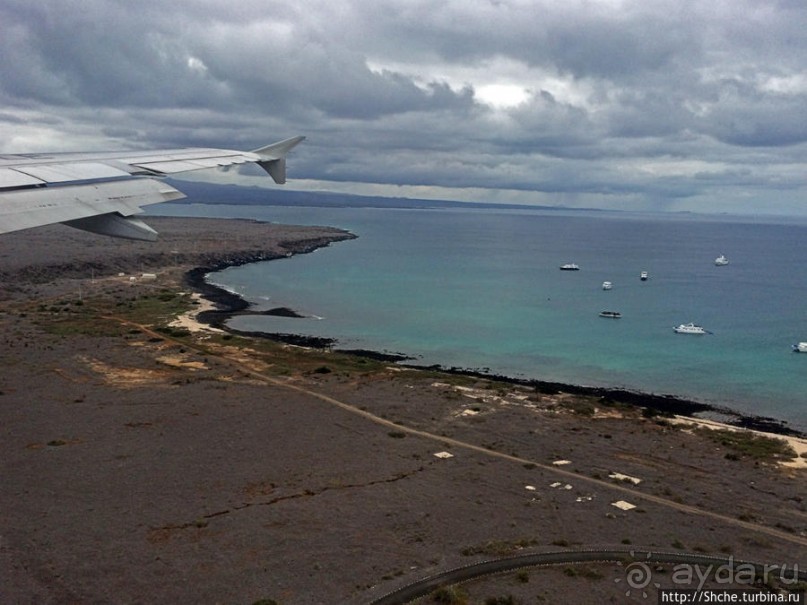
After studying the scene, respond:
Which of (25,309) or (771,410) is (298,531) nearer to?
(771,410)

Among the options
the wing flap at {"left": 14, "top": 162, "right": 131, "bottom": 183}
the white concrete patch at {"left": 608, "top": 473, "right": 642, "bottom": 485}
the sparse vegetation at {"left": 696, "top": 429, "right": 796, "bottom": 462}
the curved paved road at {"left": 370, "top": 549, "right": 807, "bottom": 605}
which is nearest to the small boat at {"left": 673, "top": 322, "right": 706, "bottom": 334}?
the sparse vegetation at {"left": 696, "top": 429, "right": 796, "bottom": 462}

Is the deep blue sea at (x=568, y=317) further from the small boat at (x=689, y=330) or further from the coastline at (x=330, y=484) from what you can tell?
the coastline at (x=330, y=484)

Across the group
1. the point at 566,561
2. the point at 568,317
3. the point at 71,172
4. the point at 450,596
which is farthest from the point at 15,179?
the point at 568,317

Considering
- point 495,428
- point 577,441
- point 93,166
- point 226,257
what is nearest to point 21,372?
point 93,166

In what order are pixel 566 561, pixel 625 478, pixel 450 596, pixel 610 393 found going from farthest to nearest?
pixel 610 393
pixel 625 478
pixel 566 561
pixel 450 596

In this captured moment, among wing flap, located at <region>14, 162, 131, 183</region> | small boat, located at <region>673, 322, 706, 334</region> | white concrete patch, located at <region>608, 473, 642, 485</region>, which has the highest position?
wing flap, located at <region>14, 162, 131, 183</region>

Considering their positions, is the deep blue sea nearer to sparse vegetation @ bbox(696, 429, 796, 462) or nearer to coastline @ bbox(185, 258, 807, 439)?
coastline @ bbox(185, 258, 807, 439)

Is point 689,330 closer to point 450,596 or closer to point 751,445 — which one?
point 751,445
